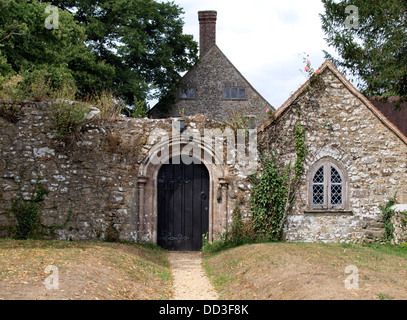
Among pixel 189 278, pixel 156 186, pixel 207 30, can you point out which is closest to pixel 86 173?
pixel 156 186

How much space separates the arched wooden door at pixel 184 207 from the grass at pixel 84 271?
1.35m

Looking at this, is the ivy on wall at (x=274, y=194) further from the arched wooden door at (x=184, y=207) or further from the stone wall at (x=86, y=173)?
the arched wooden door at (x=184, y=207)

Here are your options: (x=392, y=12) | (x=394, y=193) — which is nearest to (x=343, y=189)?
(x=394, y=193)

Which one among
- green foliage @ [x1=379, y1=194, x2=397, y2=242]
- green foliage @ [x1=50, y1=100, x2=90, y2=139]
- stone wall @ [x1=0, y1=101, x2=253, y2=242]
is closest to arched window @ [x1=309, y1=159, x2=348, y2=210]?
green foliage @ [x1=379, y1=194, x2=397, y2=242]

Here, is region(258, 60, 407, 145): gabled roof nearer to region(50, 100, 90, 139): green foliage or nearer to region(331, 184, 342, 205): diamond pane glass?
region(331, 184, 342, 205): diamond pane glass

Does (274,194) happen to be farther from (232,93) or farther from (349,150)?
(232,93)

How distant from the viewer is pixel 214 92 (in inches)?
1101

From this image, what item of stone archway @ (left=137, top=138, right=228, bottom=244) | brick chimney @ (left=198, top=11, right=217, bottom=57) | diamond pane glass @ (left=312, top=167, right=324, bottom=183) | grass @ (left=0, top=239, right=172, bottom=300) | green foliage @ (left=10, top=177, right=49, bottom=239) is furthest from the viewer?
brick chimney @ (left=198, top=11, right=217, bottom=57)

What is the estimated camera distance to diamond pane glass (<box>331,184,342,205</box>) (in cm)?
1241

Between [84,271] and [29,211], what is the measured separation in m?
4.88

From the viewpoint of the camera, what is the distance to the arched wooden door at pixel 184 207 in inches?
486

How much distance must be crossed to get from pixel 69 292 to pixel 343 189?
8256mm

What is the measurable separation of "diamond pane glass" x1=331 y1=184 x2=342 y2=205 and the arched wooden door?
3.27 meters

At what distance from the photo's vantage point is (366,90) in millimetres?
21375
